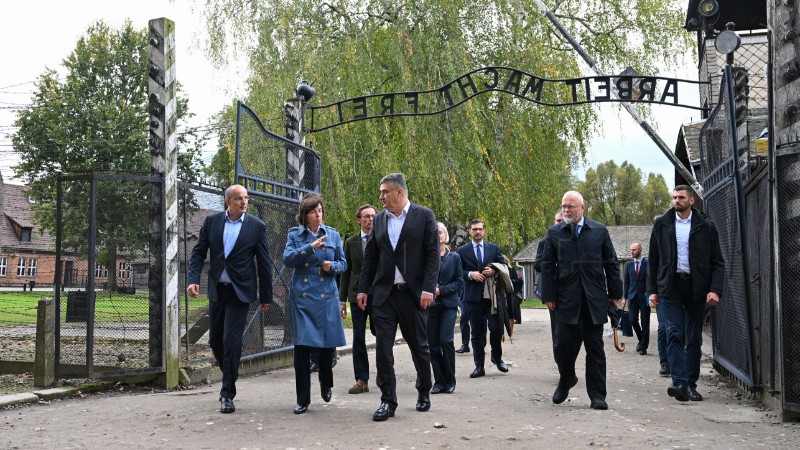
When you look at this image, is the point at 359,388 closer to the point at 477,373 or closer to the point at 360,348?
the point at 360,348

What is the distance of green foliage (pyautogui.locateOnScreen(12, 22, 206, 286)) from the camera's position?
149ft

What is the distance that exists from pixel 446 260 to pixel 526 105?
41.9 feet

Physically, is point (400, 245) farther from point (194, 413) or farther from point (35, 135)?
point (35, 135)

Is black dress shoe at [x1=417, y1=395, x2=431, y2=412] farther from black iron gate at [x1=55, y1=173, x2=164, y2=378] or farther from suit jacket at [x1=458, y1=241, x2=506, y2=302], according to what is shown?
suit jacket at [x1=458, y1=241, x2=506, y2=302]

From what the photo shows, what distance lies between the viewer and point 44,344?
8992 millimetres

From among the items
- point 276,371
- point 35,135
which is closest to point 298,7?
point 276,371

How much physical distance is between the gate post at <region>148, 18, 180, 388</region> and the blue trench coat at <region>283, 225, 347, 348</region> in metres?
2.21

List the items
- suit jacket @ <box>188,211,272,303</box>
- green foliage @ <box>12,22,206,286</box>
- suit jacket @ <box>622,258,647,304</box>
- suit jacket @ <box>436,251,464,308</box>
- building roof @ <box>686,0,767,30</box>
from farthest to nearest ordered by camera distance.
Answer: green foliage @ <box>12,22,206,286</box>, building roof @ <box>686,0,767,30</box>, suit jacket @ <box>622,258,647,304</box>, suit jacket @ <box>436,251,464,308</box>, suit jacket @ <box>188,211,272,303</box>

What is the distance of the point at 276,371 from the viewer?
11523 mm

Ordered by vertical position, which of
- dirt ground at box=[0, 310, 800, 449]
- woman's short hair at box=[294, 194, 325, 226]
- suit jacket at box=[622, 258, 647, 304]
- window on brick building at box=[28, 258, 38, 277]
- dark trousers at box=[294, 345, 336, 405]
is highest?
window on brick building at box=[28, 258, 38, 277]

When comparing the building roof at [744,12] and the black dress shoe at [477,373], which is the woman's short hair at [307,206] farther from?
the building roof at [744,12]

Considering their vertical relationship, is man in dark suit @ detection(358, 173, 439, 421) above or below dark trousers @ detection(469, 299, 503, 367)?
above

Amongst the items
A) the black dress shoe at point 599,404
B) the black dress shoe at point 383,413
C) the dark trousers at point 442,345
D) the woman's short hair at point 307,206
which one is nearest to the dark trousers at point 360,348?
the dark trousers at point 442,345

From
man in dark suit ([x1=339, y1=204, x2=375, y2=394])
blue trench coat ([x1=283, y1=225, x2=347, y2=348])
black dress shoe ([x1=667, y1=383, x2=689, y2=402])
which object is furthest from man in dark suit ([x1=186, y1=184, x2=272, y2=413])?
black dress shoe ([x1=667, y1=383, x2=689, y2=402])
